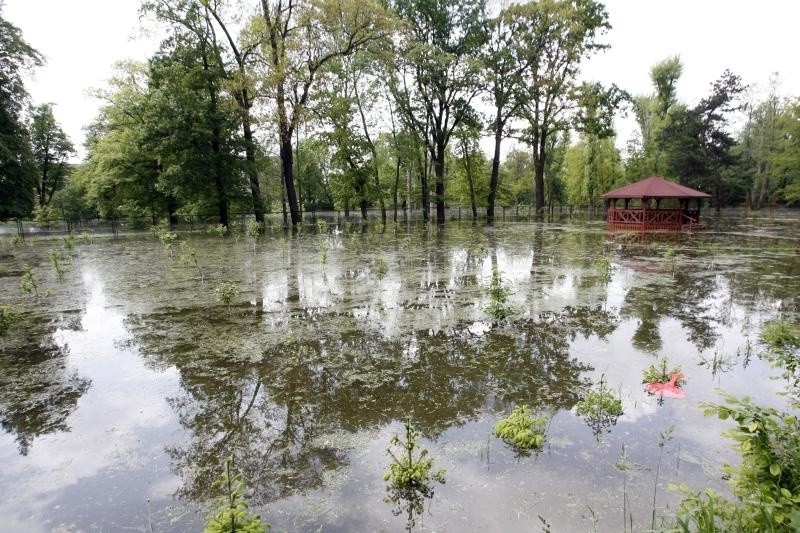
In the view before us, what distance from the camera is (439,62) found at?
2367 centimetres

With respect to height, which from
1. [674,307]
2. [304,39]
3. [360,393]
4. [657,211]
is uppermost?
[304,39]

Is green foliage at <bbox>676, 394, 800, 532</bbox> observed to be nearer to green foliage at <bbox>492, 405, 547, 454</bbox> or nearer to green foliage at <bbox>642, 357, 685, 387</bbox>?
green foliage at <bbox>492, 405, 547, 454</bbox>

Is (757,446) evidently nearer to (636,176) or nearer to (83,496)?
(83,496)

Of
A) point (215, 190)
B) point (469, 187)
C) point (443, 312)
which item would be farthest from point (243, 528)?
point (469, 187)

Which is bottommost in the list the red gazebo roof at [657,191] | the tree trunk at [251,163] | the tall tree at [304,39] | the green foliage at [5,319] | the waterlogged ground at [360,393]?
the waterlogged ground at [360,393]

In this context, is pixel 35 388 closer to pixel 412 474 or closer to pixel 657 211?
pixel 412 474

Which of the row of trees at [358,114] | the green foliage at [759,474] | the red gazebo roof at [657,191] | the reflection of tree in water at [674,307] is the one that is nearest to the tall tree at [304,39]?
Result: the row of trees at [358,114]

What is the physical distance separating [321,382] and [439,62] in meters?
23.3

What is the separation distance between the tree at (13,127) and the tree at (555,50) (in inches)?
1035

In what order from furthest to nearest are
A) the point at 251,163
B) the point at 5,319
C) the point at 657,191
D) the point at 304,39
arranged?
the point at 251,163 < the point at 657,191 < the point at 304,39 < the point at 5,319

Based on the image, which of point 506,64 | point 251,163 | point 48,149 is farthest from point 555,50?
point 48,149

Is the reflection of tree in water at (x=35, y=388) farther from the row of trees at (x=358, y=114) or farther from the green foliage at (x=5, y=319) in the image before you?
the row of trees at (x=358, y=114)

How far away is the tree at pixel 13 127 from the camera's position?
1916cm

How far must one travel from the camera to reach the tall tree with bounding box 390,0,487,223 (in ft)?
80.1
